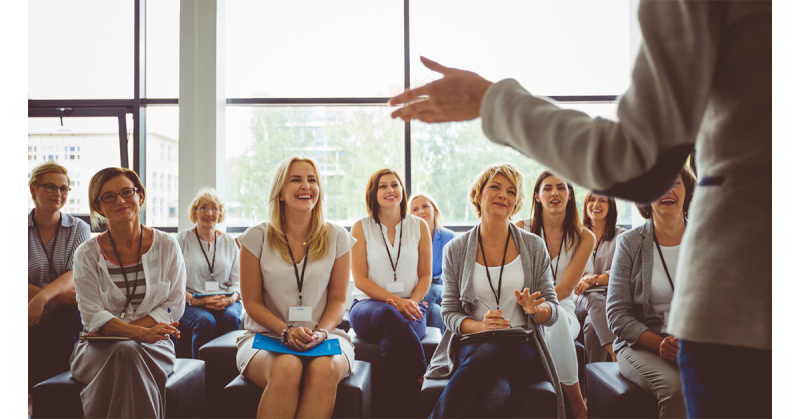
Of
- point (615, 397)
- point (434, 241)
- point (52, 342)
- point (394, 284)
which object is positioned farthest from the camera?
point (434, 241)

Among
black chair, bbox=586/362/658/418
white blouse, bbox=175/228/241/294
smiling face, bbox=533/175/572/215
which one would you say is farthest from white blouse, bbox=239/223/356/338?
smiling face, bbox=533/175/572/215

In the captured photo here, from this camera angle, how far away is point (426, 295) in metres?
3.91

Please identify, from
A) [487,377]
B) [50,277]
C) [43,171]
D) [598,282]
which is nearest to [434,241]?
[598,282]

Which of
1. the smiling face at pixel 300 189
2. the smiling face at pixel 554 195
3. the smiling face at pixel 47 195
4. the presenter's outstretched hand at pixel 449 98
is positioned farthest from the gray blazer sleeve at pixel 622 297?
the smiling face at pixel 47 195

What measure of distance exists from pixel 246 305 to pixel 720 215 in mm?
2501

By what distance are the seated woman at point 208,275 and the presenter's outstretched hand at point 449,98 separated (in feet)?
11.1

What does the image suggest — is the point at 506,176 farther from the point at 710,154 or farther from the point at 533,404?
the point at 710,154

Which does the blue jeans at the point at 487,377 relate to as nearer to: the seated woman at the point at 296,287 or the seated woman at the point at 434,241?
the seated woman at the point at 296,287

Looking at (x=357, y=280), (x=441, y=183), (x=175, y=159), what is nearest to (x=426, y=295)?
(x=357, y=280)

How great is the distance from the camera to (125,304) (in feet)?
8.69

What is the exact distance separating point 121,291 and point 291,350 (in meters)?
1.05

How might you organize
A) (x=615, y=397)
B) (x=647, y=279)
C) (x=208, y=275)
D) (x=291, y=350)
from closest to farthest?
(x=615, y=397), (x=291, y=350), (x=647, y=279), (x=208, y=275)

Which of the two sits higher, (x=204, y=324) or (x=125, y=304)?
(x=125, y=304)

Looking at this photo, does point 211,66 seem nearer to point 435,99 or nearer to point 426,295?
point 426,295
